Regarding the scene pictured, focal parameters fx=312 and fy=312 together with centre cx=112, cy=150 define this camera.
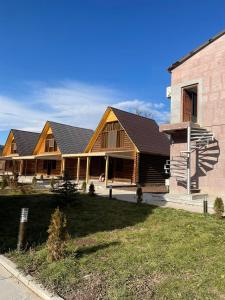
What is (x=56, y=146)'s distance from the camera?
34750 millimetres

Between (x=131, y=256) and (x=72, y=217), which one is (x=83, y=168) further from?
A: (x=131, y=256)

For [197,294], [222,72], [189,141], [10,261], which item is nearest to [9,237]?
[10,261]

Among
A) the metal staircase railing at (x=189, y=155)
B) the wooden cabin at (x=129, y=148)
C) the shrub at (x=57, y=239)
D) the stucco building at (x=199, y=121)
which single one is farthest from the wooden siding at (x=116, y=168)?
the shrub at (x=57, y=239)

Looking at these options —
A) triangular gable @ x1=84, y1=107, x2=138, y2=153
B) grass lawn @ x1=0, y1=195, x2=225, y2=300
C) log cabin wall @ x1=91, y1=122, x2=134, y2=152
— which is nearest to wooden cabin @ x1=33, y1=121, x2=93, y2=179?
triangular gable @ x1=84, y1=107, x2=138, y2=153

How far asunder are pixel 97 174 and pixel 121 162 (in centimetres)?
402

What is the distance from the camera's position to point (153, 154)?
2544 cm

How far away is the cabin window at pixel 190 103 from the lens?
1731 cm

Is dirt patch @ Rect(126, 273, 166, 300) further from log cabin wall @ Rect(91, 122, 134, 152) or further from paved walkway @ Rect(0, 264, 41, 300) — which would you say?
log cabin wall @ Rect(91, 122, 134, 152)

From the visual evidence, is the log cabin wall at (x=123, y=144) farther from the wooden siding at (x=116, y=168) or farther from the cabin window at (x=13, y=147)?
the cabin window at (x=13, y=147)

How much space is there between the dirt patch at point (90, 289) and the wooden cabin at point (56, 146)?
87.9 feet

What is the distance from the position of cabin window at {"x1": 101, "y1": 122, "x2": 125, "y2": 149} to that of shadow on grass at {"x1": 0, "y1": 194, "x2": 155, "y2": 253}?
1288cm

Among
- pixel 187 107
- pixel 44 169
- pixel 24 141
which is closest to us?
pixel 187 107

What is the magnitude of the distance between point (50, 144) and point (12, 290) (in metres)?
31.3

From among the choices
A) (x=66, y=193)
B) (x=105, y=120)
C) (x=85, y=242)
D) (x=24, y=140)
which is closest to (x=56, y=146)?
(x=105, y=120)
